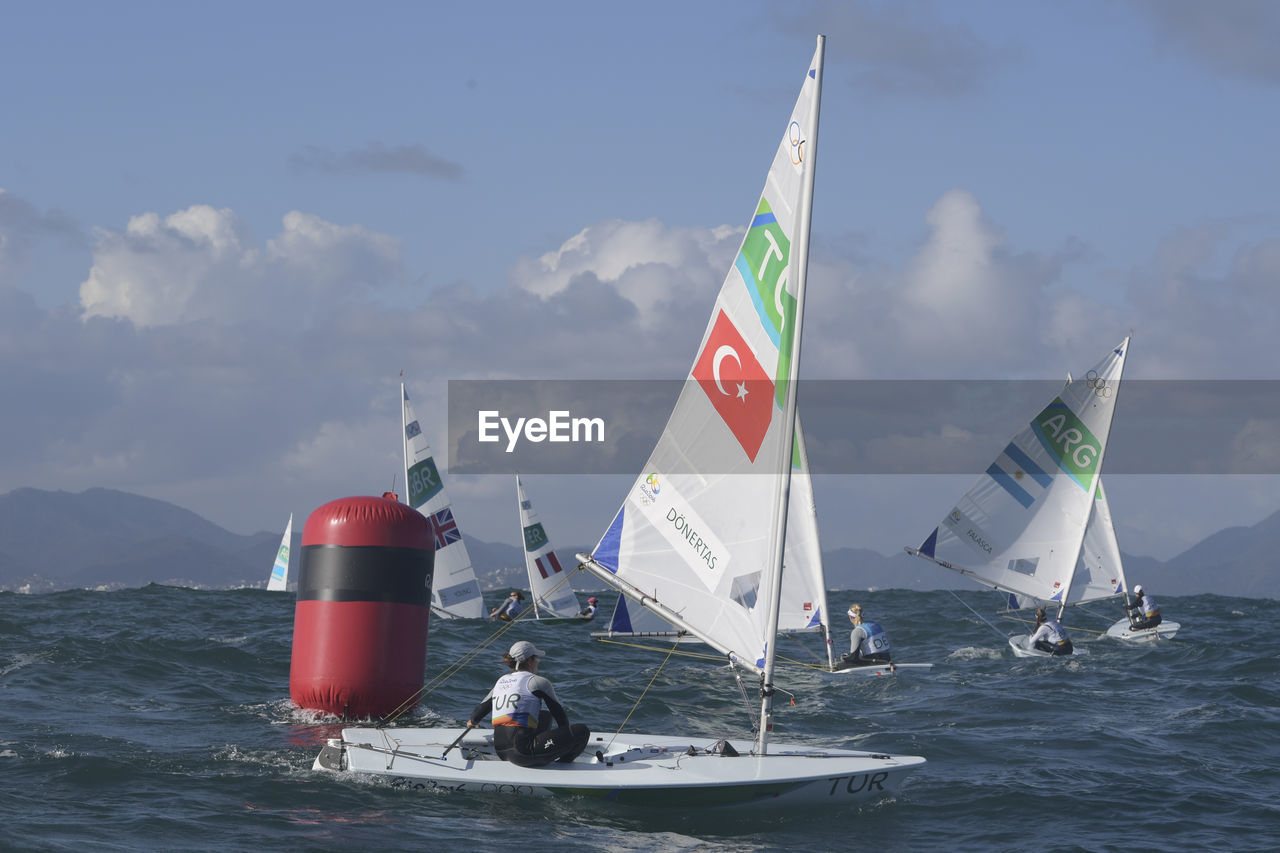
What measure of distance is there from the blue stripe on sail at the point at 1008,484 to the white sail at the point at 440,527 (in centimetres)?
1448

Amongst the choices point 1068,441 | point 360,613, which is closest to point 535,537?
point 1068,441

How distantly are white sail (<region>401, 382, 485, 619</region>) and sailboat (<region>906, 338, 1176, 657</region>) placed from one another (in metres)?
12.6

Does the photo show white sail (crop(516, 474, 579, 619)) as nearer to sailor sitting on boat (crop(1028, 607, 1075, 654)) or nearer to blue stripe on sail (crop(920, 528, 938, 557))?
blue stripe on sail (crop(920, 528, 938, 557))

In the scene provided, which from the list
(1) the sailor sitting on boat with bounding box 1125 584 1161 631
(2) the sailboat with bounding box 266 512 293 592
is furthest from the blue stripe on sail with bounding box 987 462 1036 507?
(2) the sailboat with bounding box 266 512 293 592

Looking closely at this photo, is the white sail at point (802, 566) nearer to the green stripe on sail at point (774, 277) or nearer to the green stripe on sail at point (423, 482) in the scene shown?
the green stripe on sail at point (423, 482)

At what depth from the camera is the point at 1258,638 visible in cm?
3519

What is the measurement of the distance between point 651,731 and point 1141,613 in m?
21.3

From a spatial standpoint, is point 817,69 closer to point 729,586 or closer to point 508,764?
point 729,586

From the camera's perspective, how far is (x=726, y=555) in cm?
1395

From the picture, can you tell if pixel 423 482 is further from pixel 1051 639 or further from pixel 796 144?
pixel 796 144

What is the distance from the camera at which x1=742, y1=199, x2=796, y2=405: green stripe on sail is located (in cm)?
1321

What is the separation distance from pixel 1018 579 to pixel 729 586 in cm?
2325

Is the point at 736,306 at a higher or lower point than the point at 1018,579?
higher

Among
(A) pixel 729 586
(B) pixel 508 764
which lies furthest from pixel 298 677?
(A) pixel 729 586
